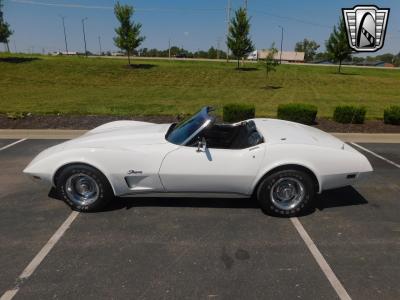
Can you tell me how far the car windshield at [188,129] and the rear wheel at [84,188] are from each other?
3.47 ft

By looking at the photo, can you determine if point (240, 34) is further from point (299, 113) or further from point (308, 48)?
point (308, 48)

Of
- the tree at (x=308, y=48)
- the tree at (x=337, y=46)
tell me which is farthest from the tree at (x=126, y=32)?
the tree at (x=308, y=48)

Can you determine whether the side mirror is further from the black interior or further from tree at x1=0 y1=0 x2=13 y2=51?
tree at x1=0 y1=0 x2=13 y2=51

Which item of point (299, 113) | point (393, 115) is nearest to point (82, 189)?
point (299, 113)

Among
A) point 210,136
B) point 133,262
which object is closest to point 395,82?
point 210,136

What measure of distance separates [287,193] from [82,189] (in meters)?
2.75

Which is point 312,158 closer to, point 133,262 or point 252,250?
point 252,250

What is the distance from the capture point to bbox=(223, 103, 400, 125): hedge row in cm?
1073

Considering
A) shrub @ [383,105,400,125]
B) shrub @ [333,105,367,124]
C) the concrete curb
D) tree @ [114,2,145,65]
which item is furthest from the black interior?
tree @ [114,2,145,65]

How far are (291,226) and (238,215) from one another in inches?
27.8

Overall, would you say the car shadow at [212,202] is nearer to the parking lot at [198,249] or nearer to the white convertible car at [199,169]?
the parking lot at [198,249]

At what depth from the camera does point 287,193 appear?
4.69 m

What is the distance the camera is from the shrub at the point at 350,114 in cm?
1066

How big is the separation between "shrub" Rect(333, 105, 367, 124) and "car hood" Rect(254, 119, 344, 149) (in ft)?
19.4
